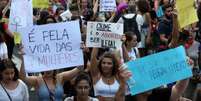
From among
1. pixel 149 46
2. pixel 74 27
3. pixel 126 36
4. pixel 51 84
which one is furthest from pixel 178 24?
pixel 149 46

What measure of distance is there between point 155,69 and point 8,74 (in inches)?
71.5

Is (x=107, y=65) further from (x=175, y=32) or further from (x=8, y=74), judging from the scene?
(x=175, y=32)

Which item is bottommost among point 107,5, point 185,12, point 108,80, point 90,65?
point 108,80

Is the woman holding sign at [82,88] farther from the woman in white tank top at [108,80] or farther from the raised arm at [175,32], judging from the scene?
the raised arm at [175,32]

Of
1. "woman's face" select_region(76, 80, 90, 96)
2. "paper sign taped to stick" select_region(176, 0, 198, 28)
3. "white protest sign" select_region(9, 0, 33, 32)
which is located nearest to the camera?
"woman's face" select_region(76, 80, 90, 96)

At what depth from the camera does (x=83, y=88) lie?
612 centimetres

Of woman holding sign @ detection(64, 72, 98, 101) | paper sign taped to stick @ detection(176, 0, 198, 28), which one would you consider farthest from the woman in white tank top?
paper sign taped to stick @ detection(176, 0, 198, 28)

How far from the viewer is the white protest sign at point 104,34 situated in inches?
299

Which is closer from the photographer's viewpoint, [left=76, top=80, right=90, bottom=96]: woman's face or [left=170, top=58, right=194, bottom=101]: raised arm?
[left=76, top=80, right=90, bottom=96]: woman's face

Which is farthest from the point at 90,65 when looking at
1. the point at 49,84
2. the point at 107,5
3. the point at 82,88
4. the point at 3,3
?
the point at 107,5

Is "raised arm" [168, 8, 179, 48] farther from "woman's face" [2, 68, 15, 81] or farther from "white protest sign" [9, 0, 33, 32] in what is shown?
"woman's face" [2, 68, 15, 81]

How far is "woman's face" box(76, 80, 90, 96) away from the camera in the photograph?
6.10 metres

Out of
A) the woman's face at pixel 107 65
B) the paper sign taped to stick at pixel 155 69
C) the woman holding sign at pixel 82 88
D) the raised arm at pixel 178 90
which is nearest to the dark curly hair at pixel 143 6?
the paper sign taped to stick at pixel 155 69

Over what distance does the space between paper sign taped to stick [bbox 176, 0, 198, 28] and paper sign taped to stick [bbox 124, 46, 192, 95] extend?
563 millimetres
